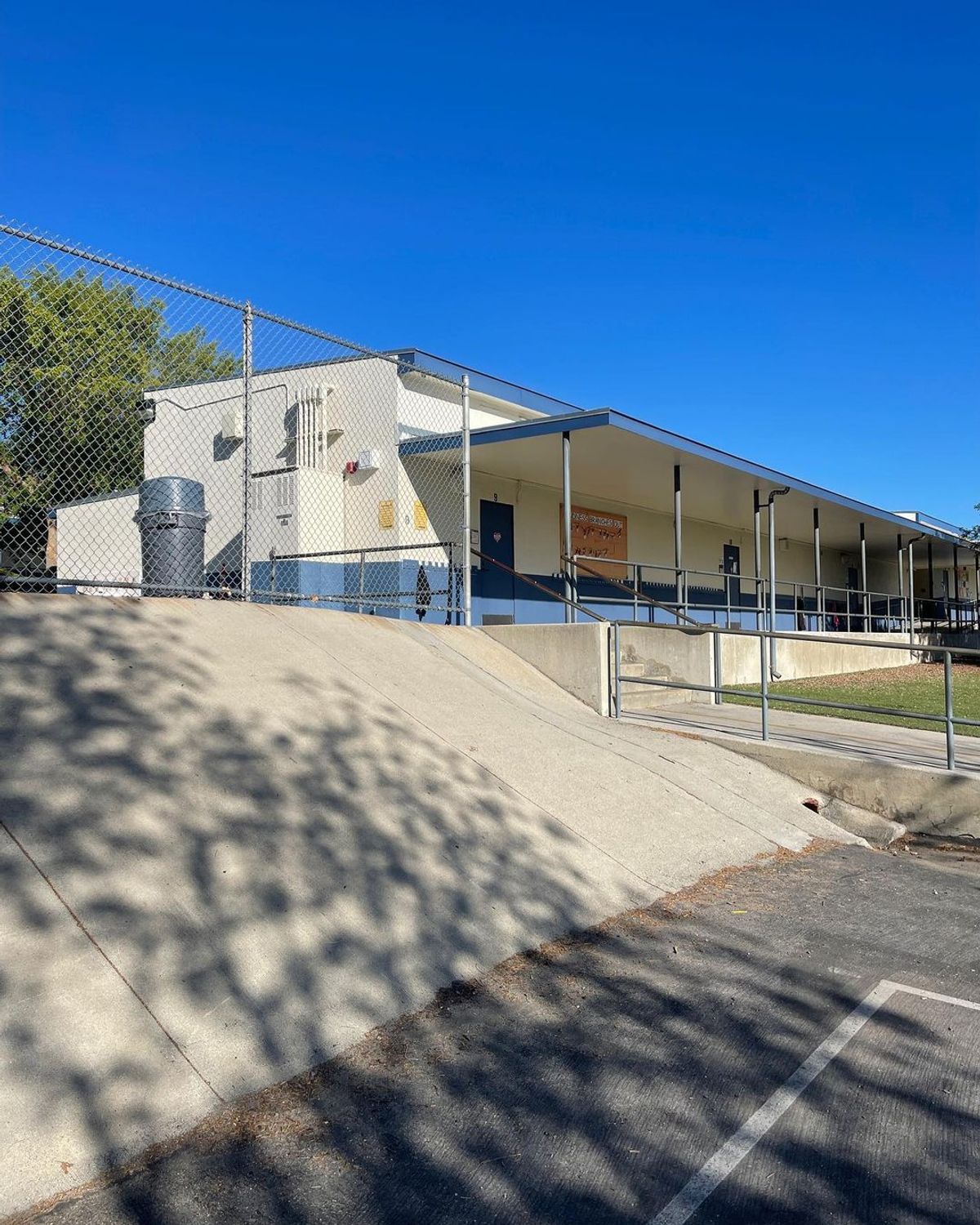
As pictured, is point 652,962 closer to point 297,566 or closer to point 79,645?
point 79,645

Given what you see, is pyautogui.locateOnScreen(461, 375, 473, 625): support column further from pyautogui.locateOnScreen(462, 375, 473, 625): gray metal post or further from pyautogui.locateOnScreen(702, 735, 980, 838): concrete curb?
pyautogui.locateOnScreen(702, 735, 980, 838): concrete curb

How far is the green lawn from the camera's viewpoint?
11766 mm

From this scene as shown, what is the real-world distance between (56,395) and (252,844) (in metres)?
4.84

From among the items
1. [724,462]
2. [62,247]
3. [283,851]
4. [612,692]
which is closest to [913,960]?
[283,851]

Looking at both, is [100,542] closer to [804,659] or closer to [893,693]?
[893,693]

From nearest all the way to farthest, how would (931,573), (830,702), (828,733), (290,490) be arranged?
(830,702), (828,733), (290,490), (931,573)

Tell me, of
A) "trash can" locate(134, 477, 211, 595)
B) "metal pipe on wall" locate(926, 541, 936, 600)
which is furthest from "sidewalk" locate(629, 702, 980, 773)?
"metal pipe on wall" locate(926, 541, 936, 600)

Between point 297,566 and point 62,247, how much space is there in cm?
753

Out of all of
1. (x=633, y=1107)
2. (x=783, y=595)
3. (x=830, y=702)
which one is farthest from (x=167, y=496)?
(x=783, y=595)

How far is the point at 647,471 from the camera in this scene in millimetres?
16312

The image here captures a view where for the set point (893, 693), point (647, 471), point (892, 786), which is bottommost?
point (892, 786)

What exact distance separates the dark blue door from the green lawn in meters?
4.09

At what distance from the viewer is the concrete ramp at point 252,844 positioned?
3.13 meters

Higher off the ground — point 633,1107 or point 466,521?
point 466,521
